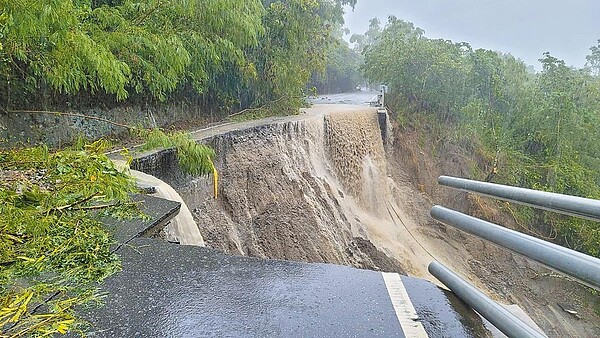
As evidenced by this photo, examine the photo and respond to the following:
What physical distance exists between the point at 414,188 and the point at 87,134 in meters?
11.7

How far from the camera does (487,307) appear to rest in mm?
1319

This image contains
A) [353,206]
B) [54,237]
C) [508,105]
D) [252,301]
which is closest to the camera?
[252,301]

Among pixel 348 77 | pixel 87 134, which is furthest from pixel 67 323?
pixel 348 77

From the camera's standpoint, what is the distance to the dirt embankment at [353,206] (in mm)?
7977

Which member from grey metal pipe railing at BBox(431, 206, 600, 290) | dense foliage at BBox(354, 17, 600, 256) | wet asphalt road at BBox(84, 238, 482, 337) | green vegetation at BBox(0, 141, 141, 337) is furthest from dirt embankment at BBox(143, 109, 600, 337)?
grey metal pipe railing at BBox(431, 206, 600, 290)

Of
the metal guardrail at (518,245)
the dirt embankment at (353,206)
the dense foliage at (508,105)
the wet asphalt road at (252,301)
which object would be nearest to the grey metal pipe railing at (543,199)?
the metal guardrail at (518,245)

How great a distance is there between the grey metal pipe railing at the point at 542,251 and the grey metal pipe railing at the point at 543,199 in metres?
0.08

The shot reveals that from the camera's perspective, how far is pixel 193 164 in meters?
5.86

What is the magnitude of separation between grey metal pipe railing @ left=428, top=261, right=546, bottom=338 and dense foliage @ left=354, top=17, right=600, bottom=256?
45.7ft

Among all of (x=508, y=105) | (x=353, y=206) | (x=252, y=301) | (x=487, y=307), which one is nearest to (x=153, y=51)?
(x=252, y=301)

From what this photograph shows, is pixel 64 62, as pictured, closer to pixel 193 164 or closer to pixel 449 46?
pixel 193 164

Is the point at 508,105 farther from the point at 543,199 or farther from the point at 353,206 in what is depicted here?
the point at 543,199

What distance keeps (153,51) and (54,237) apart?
4.99 meters

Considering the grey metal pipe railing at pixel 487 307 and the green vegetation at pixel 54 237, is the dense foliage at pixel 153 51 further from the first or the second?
the grey metal pipe railing at pixel 487 307
